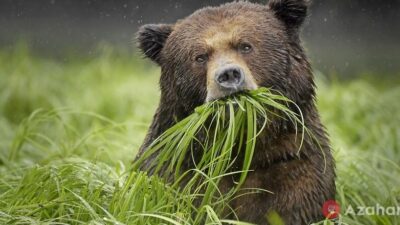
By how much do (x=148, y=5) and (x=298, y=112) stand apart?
6.92 m

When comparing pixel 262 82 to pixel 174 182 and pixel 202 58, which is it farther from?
pixel 174 182

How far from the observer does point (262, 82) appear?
534cm

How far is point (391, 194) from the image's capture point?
5977 millimetres

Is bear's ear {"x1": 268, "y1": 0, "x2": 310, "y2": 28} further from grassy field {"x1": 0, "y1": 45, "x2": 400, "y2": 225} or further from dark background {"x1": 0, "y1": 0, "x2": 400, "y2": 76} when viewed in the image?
dark background {"x1": 0, "y1": 0, "x2": 400, "y2": 76}

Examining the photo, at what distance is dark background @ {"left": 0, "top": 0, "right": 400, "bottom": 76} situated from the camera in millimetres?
12617

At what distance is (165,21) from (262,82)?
7.34 m

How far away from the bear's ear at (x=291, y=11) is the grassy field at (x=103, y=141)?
3.50 ft

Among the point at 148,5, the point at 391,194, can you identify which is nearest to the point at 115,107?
the point at 148,5

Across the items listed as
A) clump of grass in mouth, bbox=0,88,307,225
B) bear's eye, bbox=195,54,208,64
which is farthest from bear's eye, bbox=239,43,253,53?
clump of grass in mouth, bbox=0,88,307,225

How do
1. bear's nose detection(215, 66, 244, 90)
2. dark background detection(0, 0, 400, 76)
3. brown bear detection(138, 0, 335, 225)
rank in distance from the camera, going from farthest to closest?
dark background detection(0, 0, 400, 76) → brown bear detection(138, 0, 335, 225) → bear's nose detection(215, 66, 244, 90)

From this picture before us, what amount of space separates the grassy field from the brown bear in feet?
1.15

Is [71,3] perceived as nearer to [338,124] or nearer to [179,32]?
[338,124]

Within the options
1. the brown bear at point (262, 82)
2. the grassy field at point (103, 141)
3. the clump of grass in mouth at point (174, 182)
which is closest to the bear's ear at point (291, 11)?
the brown bear at point (262, 82)

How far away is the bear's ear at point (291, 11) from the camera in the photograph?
560 centimetres
